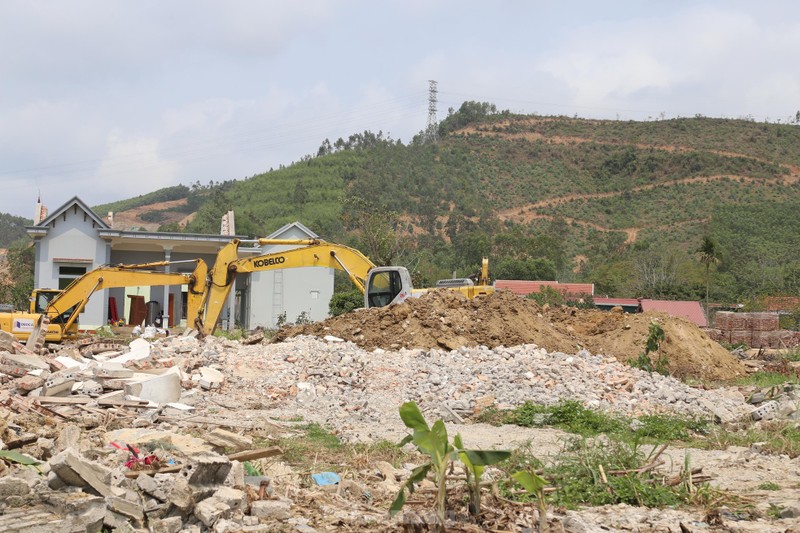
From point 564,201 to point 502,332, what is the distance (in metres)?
66.7

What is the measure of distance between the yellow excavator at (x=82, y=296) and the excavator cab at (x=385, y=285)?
4188mm

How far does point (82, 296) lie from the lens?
20.1m

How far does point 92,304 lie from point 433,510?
29504 millimetres

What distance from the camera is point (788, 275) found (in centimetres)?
4753

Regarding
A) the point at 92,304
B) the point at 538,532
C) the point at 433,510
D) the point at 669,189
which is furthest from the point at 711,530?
the point at 669,189

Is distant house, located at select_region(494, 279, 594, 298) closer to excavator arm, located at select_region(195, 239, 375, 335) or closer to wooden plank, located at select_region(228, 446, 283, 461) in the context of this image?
excavator arm, located at select_region(195, 239, 375, 335)

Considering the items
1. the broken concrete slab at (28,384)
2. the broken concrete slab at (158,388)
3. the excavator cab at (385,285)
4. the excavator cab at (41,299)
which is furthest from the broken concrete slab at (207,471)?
the excavator cab at (41,299)

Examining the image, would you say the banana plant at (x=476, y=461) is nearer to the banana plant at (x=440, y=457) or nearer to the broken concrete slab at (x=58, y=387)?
the banana plant at (x=440, y=457)

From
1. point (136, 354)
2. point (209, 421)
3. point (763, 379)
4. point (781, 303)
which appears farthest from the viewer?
point (781, 303)

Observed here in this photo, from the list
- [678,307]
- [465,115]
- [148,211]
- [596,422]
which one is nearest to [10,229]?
[148,211]

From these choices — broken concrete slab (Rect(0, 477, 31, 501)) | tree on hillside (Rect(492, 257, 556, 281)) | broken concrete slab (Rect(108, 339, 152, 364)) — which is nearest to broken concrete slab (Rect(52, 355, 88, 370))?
broken concrete slab (Rect(108, 339, 152, 364))

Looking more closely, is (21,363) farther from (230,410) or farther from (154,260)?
(154,260)

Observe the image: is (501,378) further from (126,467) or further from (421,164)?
(421,164)

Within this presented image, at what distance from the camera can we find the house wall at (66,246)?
33094 millimetres
